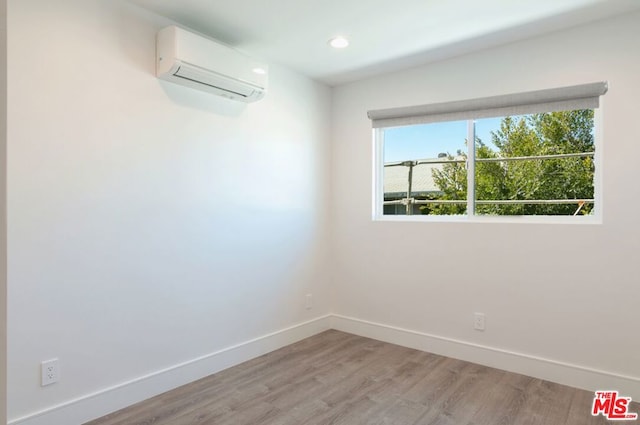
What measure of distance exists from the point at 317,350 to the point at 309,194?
140cm

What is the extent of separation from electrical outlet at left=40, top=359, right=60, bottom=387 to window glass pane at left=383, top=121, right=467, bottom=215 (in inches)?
109

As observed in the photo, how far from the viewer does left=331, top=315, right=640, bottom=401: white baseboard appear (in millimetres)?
2543

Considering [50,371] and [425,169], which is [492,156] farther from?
[50,371]

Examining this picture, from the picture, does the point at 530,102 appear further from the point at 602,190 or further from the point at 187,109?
the point at 187,109

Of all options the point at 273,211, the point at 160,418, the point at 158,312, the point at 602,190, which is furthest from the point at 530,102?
the point at 160,418

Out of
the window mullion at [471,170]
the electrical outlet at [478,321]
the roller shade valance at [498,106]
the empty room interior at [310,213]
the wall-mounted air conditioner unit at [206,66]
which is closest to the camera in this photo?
the empty room interior at [310,213]

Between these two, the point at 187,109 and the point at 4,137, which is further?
the point at 187,109

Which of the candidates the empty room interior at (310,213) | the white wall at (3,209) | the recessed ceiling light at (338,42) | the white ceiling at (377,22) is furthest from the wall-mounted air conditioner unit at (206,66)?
the white wall at (3,209)

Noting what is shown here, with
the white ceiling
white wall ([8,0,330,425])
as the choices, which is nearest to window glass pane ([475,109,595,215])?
the white ceiling

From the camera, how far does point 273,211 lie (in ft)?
11.0

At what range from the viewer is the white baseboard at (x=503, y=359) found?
2543 mm

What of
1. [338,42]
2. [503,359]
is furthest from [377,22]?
[503,359]

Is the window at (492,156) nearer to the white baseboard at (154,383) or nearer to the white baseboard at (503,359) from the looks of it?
the white baseboard at (503,359)

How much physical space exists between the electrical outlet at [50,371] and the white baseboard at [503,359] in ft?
8.03
